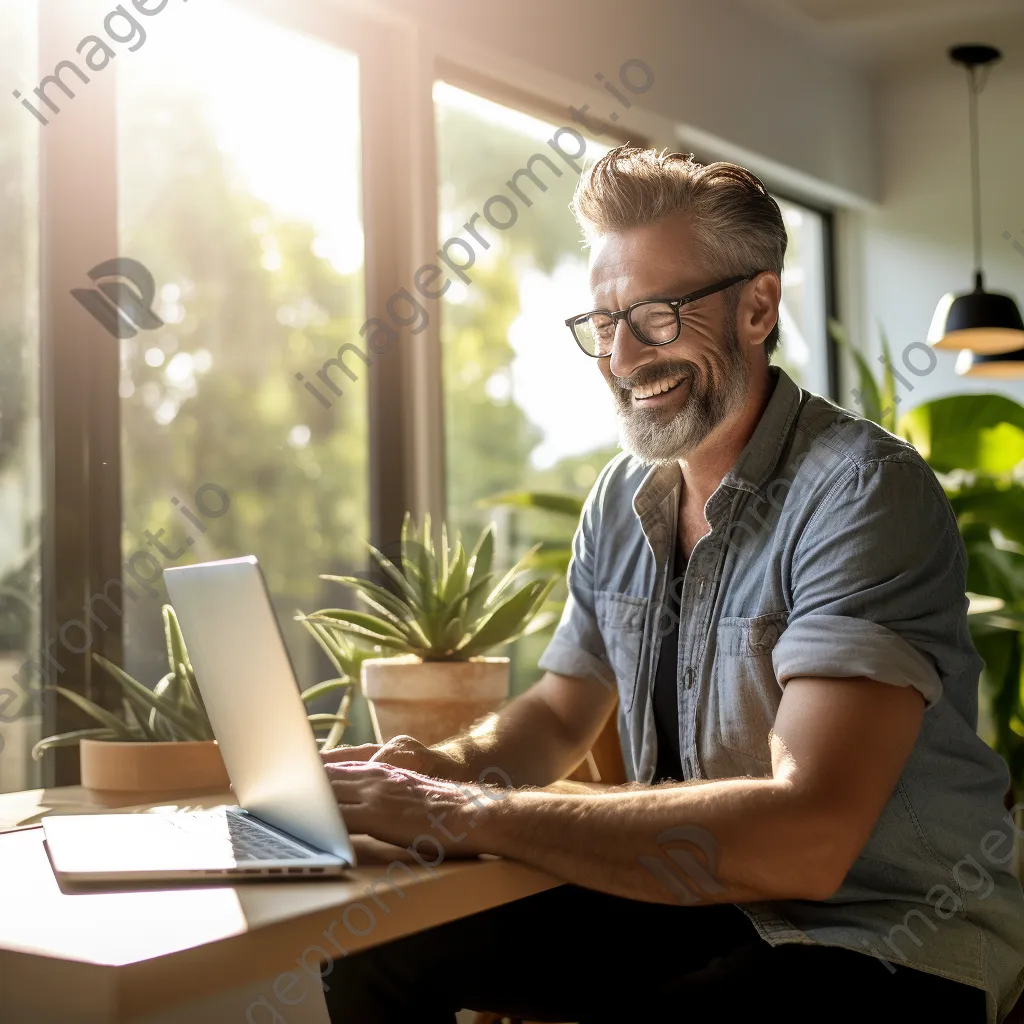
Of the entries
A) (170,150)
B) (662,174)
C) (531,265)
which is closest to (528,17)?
(531,265)

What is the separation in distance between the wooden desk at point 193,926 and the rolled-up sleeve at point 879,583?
1.31 feet

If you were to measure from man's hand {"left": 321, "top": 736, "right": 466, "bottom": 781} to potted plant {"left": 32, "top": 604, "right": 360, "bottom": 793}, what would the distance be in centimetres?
29

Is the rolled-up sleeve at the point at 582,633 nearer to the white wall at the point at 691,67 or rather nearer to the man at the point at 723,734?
the man at the point at 723,734

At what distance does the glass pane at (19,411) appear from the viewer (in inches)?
92.0

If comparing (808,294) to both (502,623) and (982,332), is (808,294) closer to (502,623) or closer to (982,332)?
(982,332)

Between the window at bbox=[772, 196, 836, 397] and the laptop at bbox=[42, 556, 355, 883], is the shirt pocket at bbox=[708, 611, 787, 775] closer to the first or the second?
the laptop at bbox=[42, 556, 355, 883]

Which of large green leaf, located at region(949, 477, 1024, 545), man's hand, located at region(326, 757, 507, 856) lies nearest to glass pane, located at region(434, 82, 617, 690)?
large green leaf, located at region(949, 477, 1024, 545)

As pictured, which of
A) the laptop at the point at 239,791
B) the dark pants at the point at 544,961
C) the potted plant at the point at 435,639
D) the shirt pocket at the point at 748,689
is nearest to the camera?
the laptop at the point at 239,791

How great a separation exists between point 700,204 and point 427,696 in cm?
88

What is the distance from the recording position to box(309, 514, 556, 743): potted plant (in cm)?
199

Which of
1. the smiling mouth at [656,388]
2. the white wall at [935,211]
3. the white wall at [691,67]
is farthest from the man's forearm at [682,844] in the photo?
the white wall at [935,211]

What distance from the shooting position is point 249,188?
10.6 feet

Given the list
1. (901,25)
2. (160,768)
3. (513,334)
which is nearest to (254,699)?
(160,768)

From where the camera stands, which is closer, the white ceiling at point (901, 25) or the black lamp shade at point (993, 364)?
the black lamp shade at point (993, 364)
